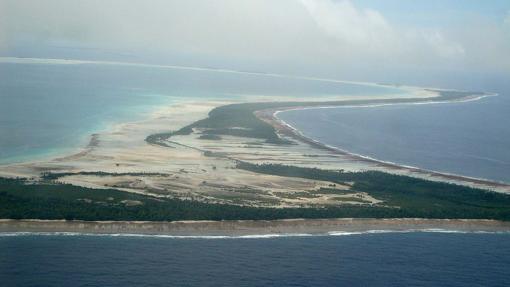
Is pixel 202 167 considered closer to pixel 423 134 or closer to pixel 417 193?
pixel 417 193

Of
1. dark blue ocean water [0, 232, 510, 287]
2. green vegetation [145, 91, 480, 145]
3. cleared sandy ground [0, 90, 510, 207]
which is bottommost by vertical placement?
dark blue ocean water [0, 232, 510, 287]

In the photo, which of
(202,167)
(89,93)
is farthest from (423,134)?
(89,93)

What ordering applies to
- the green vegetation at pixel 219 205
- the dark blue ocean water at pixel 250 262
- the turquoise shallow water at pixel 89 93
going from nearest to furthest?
the dark blue ocean water at pixel 250 262 → the green vegetation at pixel 219 205 → the turquoise shallow water at pixel 89 93

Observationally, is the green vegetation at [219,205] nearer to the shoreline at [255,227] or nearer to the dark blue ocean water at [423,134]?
the shoreline at [255,227]

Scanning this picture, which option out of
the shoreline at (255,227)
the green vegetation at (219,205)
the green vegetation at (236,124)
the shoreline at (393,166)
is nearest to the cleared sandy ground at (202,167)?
the shoreline at (393,166)

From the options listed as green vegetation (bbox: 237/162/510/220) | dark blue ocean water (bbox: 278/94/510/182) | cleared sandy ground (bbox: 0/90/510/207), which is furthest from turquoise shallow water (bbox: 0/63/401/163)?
green vegetation (bbox: 237/162/510/220)

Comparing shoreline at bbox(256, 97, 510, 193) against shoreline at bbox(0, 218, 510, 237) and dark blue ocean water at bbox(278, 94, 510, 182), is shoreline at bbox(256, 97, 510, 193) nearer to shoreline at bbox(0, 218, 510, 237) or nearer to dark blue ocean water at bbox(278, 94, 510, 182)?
dark blue ocean water at bbox(278, 94, 510, 182)

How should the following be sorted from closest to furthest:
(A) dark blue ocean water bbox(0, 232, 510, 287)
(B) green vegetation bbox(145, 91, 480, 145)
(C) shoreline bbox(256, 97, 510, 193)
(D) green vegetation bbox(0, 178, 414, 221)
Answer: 1. (A) dark blue ocean water bbox(0, 232, 510, 287)
2. (D) green vegetation bbox(0, 178, 414, 221)
3. (C) shoreline bbox(256, 97, 510, 193)
4. (B) green vegetation bbox(145, 91, 480, 145)
